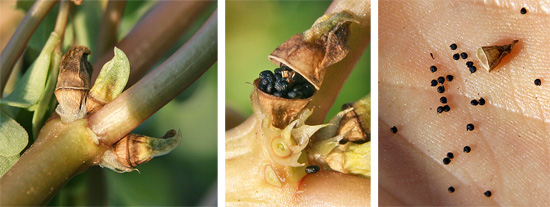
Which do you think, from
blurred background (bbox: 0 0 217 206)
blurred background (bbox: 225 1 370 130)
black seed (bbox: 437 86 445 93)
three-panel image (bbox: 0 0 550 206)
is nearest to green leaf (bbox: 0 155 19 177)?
three-panel image (bbox: 0 0 550 206)

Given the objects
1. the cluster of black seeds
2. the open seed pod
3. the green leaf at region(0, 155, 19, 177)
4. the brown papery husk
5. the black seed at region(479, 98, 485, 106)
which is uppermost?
the open seed pod

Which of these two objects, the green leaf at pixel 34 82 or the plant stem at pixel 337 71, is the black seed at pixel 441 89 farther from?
the green leaf at pixel 34 82

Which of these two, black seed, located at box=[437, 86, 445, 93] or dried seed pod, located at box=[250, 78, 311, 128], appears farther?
black seed, located at box=[437, 86, 445, 93]

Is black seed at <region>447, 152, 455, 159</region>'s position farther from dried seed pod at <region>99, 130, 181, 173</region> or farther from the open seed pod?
dried seed pod at <region>99, 130, 181, 173</region>

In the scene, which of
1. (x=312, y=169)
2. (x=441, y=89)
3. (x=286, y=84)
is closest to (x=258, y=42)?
(x=286, y=84)

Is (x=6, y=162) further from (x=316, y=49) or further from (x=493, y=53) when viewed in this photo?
(x=493, y=53)

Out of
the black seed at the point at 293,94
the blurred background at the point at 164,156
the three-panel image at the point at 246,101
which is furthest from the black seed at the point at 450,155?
the blurred background at the point at 164,156
